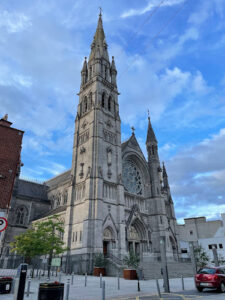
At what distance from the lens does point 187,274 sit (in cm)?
2850

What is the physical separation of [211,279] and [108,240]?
760 inches

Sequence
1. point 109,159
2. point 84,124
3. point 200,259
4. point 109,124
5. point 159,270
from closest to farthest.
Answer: point 159,270, point 109,159, point 200,259, point 84,124, point 109,124

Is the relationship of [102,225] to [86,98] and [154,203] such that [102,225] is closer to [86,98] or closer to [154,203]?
[154,203]

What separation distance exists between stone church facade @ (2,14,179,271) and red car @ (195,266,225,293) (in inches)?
629

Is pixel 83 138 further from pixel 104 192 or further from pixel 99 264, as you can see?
pixel 99 264

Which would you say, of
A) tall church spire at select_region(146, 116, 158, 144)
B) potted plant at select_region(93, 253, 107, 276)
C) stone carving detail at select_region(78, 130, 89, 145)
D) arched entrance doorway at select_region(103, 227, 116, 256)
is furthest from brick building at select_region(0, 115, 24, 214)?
tall church spire at select_region(146, 116, 158, 144)

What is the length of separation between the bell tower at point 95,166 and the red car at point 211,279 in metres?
16.6

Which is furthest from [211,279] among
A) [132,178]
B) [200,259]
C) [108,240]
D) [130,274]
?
[200,259]

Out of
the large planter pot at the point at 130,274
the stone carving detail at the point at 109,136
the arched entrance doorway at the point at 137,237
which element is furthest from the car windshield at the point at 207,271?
the stone carving detail at the point at 109,136

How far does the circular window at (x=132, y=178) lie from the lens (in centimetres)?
4016

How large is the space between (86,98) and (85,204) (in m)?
22.1

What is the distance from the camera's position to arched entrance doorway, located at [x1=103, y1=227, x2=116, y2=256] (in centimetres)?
3029

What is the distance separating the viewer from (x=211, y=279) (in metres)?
12.8

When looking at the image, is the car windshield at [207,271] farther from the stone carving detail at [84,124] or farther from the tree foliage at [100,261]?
the stone carving detail at [84,124]
